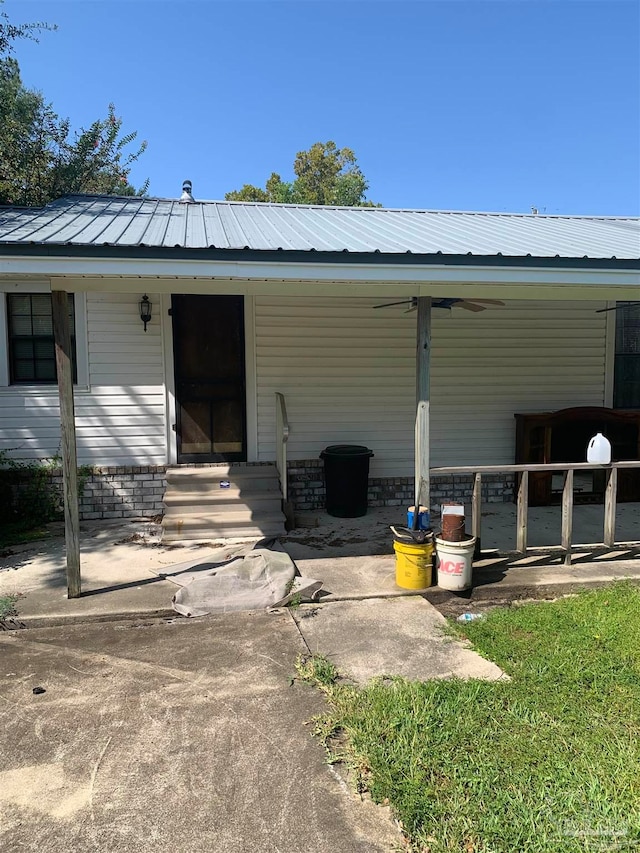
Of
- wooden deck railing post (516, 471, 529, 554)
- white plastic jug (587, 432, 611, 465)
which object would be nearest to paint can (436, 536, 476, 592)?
wooden deck railing post (516, 471, 529, 554)

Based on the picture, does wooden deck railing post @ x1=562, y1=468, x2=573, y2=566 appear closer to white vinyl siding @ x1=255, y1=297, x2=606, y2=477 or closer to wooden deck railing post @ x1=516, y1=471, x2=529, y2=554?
wooden deck railing post @ x1=516, y1=471, x2=529, y2=554

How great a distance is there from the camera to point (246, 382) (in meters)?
7.38

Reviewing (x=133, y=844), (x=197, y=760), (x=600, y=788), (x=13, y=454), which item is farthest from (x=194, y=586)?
(x=13, y=454)

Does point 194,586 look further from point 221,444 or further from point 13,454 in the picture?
point 13,454

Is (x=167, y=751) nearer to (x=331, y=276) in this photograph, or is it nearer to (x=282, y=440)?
(x=331, y=276)

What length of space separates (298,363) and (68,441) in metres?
3.41

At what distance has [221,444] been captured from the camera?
7.41 m

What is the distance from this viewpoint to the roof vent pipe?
328 inches

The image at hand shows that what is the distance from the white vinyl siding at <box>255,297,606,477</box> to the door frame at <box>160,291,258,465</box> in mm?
86

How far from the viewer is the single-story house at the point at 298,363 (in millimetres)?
6648

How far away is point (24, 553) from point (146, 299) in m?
3.10

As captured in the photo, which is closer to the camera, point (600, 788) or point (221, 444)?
point (600, 788)

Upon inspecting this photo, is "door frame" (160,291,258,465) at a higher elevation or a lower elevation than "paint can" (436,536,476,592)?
higher

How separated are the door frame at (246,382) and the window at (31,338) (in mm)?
1072
